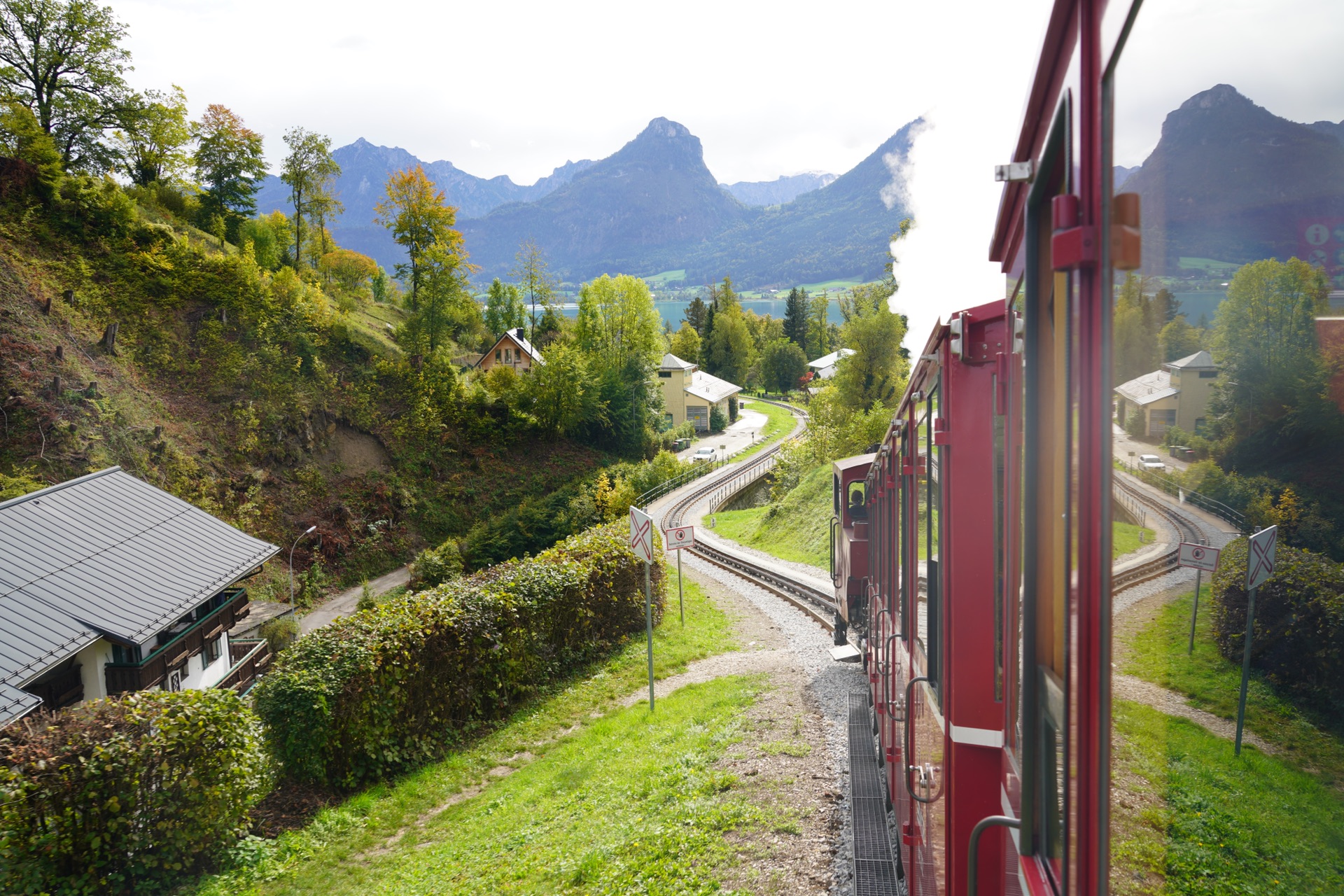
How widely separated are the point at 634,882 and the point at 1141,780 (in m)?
6.23

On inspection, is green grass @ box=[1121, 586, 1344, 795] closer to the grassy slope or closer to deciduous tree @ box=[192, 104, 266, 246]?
the grassy slope

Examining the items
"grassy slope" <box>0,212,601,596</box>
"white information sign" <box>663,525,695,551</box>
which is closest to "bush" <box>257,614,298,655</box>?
"grassy slope" <box>0,212,601,596</box>

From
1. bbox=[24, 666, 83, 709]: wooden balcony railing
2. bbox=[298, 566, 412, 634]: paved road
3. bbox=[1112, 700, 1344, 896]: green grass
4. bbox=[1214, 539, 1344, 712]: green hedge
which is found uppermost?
bbox=[1214, 539, 1344, 712]: green hedge

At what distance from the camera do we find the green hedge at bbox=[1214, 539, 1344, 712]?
3.70ft

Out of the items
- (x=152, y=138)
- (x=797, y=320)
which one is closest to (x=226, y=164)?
(x=152, y=138)

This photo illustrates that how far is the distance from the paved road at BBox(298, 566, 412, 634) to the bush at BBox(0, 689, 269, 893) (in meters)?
17.4

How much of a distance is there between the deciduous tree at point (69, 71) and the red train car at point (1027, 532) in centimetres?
4633

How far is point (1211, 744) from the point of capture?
4.67ft

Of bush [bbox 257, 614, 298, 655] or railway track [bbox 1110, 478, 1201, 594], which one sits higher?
railway track [bbox 1110, 478, 1201, 594]

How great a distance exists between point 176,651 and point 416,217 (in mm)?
32187

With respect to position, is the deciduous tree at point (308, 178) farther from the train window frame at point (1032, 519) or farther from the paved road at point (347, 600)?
the train window frame at point (1032, 519)

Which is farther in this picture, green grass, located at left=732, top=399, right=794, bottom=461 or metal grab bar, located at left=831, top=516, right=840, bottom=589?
green grass, located at left=732, top=399, right=794, bottom=461

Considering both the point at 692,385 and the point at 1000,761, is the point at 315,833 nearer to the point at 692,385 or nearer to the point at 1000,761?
the point at 1000,761

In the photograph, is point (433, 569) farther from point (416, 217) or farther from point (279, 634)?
point (416, 217)
